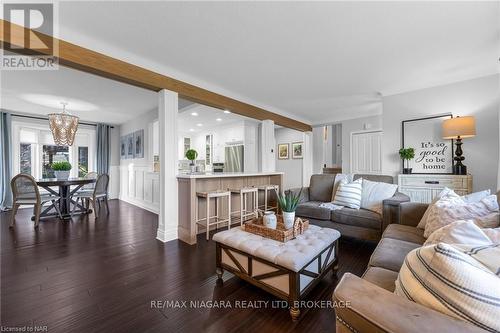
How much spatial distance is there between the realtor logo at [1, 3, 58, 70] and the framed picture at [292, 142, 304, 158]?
5.85 metres

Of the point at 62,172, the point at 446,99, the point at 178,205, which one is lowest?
the point at 178,205

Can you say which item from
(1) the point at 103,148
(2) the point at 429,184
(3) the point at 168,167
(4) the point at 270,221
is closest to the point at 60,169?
(1) the point at 103,148

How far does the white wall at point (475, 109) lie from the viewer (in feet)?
9.81

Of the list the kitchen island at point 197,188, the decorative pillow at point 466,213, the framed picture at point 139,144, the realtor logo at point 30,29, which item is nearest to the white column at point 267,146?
the kitchen island at point 197,188

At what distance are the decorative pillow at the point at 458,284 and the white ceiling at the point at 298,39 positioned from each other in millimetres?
2006

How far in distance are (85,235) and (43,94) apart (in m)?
2.90

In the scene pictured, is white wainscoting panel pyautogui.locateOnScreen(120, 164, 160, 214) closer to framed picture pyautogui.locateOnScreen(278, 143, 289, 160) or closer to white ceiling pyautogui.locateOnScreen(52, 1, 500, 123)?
white ceiling pyautogui.locateOnScreen(52, 1, 500, 123)

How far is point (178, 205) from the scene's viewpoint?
119 inches

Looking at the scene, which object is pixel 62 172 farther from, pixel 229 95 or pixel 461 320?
pixel 461 320

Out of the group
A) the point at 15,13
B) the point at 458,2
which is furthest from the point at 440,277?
the point at 15,13

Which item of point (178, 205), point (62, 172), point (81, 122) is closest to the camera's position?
point (178, 205)

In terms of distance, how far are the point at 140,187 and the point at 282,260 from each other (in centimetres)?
493

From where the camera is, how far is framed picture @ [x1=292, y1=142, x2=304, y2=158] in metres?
6.68

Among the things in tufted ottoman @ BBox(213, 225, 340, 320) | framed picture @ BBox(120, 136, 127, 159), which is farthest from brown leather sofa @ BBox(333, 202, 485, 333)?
framed picture @ BBox(120, 136, 127, 159)
